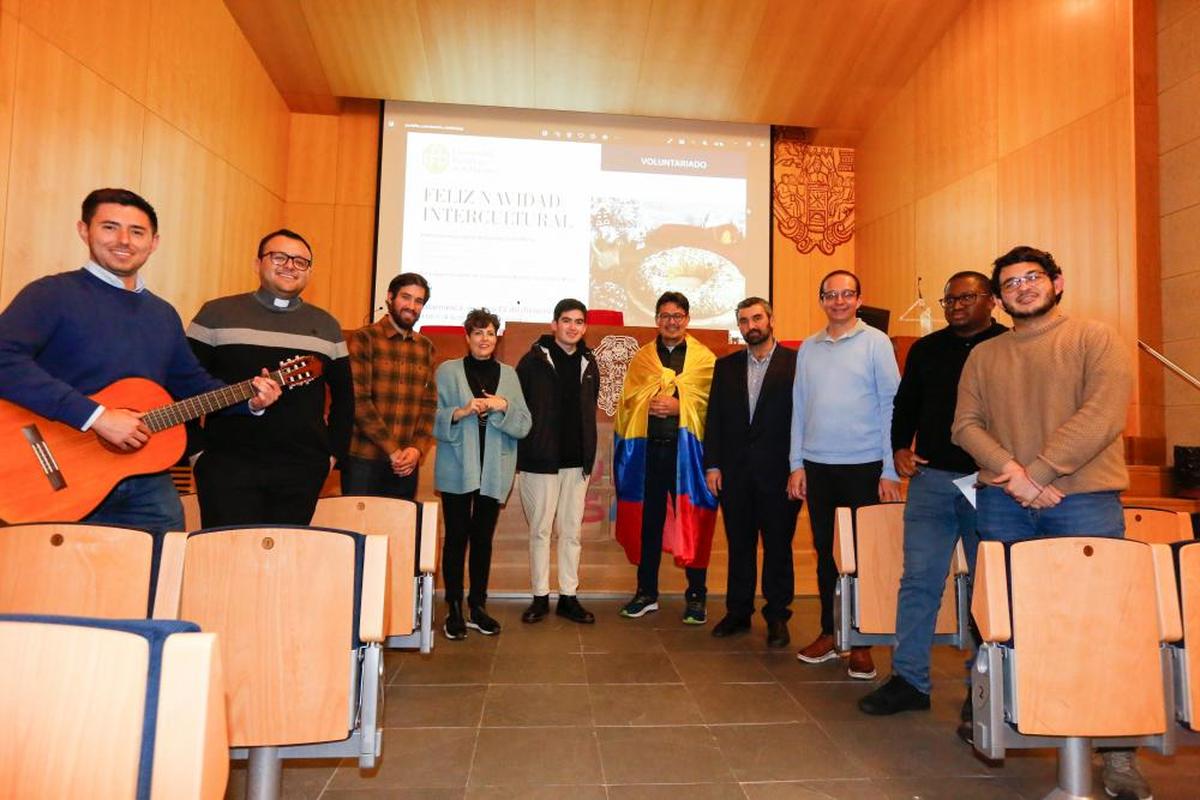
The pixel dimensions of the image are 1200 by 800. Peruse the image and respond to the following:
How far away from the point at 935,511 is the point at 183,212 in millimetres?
5335

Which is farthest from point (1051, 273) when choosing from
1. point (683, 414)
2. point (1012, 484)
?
point (683, 414)

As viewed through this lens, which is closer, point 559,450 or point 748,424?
point 748,424

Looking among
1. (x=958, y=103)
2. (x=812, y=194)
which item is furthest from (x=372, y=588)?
(x=812, y=194)

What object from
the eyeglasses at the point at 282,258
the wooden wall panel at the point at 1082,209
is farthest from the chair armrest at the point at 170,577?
the wooden wall panel at the point at 1082,209

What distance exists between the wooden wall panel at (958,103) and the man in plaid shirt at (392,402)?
5249mm

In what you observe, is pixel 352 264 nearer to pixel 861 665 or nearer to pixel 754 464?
pixel 754 464

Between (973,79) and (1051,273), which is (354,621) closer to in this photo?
(1051,273)

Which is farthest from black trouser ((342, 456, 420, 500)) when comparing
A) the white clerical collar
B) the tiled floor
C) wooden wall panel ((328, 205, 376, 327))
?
wooden wall panel ((328, 205, 376, 327))

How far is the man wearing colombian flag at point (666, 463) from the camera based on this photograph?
11.3ft

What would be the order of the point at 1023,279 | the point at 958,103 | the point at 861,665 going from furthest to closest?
1. the point at 958,103
2. the point at 861,665
3. the point at 1023,279

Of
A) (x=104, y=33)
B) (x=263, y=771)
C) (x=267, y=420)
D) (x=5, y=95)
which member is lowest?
(x=263, y=771)

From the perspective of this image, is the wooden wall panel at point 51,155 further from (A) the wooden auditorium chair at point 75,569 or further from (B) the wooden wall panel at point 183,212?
(A) the wooden auditorium chair at point 75,569

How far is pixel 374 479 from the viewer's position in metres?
2.90

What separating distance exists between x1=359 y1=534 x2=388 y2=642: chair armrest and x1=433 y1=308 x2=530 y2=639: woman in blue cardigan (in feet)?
5.44
